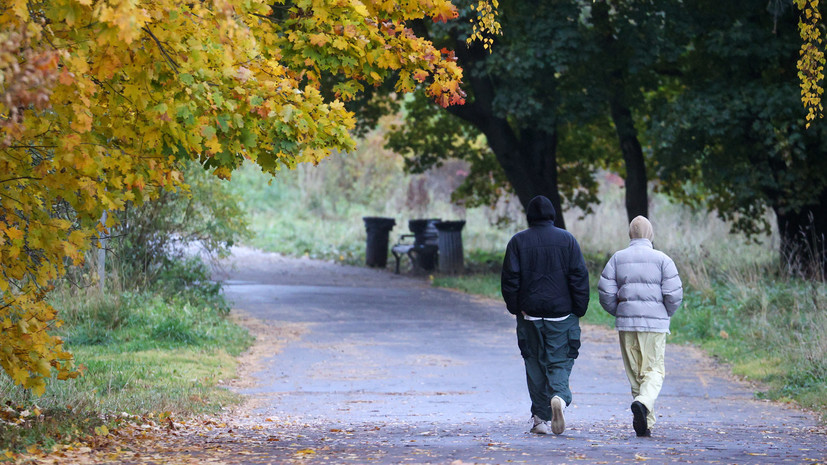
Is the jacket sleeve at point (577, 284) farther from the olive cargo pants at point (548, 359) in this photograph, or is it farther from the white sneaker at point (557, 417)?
the white sneaker at point (557, 417)

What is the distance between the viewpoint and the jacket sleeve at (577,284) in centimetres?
773

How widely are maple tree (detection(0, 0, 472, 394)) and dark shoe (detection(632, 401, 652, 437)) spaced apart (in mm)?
2772

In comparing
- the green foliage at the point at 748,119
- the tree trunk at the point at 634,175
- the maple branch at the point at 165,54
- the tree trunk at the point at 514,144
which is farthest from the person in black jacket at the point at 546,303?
the tree trunk at the point at 634,175

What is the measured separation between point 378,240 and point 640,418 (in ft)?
63.9

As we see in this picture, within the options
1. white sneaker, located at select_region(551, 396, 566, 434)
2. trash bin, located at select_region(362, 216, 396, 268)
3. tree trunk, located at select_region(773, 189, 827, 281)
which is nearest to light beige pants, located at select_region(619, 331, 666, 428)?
white sneaker, located at select_region(551, 396, 566, 434)

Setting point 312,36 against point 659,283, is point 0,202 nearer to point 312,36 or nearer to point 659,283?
point 312,36

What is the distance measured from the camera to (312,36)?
710 cm

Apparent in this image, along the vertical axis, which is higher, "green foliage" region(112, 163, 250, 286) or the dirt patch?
"green foliage" region(112, 163, 250, 286)

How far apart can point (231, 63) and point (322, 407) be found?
4.30 m

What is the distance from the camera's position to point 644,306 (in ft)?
25.3

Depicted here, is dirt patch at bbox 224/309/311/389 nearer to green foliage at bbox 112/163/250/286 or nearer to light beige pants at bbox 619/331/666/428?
green foliage at bbox 112/163/250/286

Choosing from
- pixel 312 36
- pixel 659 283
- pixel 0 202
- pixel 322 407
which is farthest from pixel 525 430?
pixel 0 202

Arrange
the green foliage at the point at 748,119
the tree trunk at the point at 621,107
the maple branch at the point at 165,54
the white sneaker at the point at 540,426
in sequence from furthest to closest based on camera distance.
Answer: the tree trunk at the point at 621,107, the green foliage at the point at 748,119, the white sneaker at the point at 540,426, the maple branch at the point at 165,54

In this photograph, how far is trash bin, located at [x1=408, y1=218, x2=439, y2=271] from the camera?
24.5 m
